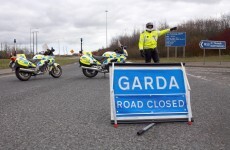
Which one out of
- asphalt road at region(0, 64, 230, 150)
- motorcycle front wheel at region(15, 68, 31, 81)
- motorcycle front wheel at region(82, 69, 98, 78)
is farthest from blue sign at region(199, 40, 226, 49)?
asphalt road at region(0, 64, 230, 150)

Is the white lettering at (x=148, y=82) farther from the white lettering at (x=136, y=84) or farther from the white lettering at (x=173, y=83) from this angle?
the white lettering at (x=173, y=83)

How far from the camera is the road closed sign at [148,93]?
498 centimetres

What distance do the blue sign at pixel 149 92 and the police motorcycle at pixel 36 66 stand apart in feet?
30.0

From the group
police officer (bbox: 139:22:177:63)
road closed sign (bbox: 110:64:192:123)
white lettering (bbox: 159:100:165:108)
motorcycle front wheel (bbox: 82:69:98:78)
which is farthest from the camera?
motorcycle front wheel (bbox: 82:69:98:78)

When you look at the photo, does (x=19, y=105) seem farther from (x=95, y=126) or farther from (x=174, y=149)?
(x=174, y=149)

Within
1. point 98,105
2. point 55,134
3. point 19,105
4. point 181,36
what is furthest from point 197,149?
point 181,36

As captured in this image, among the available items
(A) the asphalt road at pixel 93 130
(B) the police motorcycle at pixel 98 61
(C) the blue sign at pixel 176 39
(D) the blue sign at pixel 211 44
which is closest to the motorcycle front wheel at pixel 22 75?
(B) the police motorcycle at pixel 98 61

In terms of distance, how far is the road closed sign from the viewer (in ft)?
16.3

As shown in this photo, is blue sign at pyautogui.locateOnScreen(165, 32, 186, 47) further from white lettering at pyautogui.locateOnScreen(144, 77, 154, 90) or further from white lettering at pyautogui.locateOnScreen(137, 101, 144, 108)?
white lettering at pyautogui.locateOnScreen(137, 101, 144, 108)

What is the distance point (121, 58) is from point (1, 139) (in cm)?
1038

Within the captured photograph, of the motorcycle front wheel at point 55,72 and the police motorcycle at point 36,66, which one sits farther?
the motorcycle front wheel at point 55,72

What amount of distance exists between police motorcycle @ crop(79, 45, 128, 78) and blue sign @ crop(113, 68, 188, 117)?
8.73m

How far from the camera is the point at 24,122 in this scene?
5180 mm

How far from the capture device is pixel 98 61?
46.3ft
